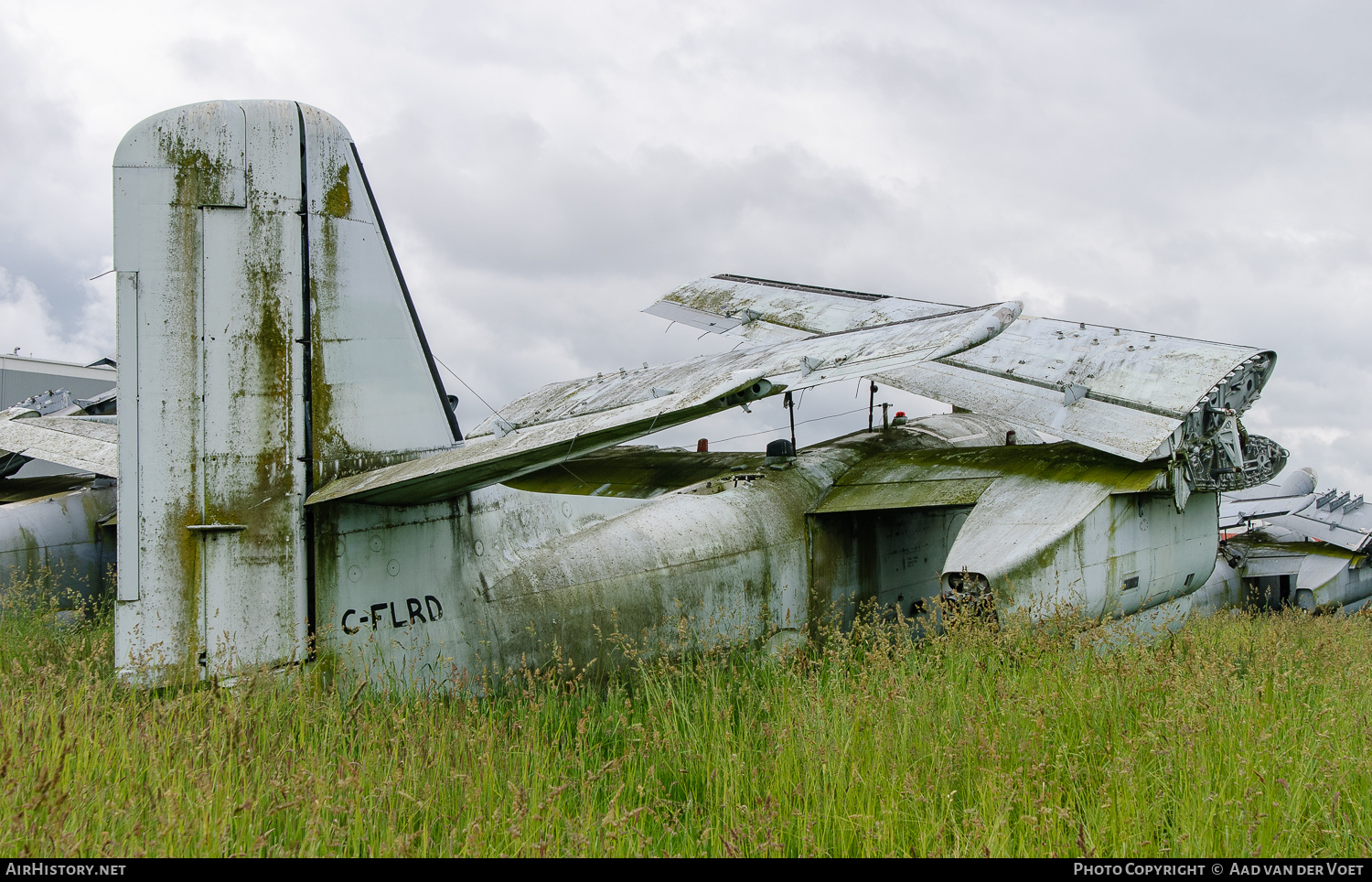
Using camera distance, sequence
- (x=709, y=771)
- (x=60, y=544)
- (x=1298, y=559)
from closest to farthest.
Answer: (x=709, y=771), (x=60, y=544), (x=1298, y=559)

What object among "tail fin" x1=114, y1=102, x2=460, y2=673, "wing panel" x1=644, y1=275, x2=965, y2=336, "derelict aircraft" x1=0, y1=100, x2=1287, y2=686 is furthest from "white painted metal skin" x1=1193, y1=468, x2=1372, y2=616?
"tail fin" x1=114, y1=102, x2=460, y2=673

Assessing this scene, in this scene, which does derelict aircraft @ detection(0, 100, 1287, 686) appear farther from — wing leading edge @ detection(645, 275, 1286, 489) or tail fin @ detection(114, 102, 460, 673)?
wing leading edge @ detection(645, 275, 1286, 489)

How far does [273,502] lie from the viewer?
489cm

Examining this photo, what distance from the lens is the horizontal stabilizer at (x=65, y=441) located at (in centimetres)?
967

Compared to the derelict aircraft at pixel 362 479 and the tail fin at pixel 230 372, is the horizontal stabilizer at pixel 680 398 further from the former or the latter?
the tail fin at pixel 230 372

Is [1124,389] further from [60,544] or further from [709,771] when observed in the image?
[60,544]

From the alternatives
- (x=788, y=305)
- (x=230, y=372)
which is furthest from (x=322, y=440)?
(x=788, y=305)

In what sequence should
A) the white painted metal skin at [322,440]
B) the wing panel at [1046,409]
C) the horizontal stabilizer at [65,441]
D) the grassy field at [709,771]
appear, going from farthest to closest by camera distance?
the horizontal stabilizer at [65,441] < the wing panel at [1046,409] < the white painted metal skin at [322,440] < the grassy field at [709,771]

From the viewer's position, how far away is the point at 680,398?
4.23 meters

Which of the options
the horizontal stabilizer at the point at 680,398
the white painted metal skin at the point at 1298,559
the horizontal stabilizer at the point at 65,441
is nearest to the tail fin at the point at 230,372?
the horizontal stabilizer at the point at 680,398

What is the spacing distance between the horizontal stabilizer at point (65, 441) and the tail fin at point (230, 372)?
17.5ft

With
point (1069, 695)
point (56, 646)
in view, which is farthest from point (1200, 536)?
point (56, 646)

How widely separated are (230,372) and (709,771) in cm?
336

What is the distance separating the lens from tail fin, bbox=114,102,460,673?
4707 millimetres
